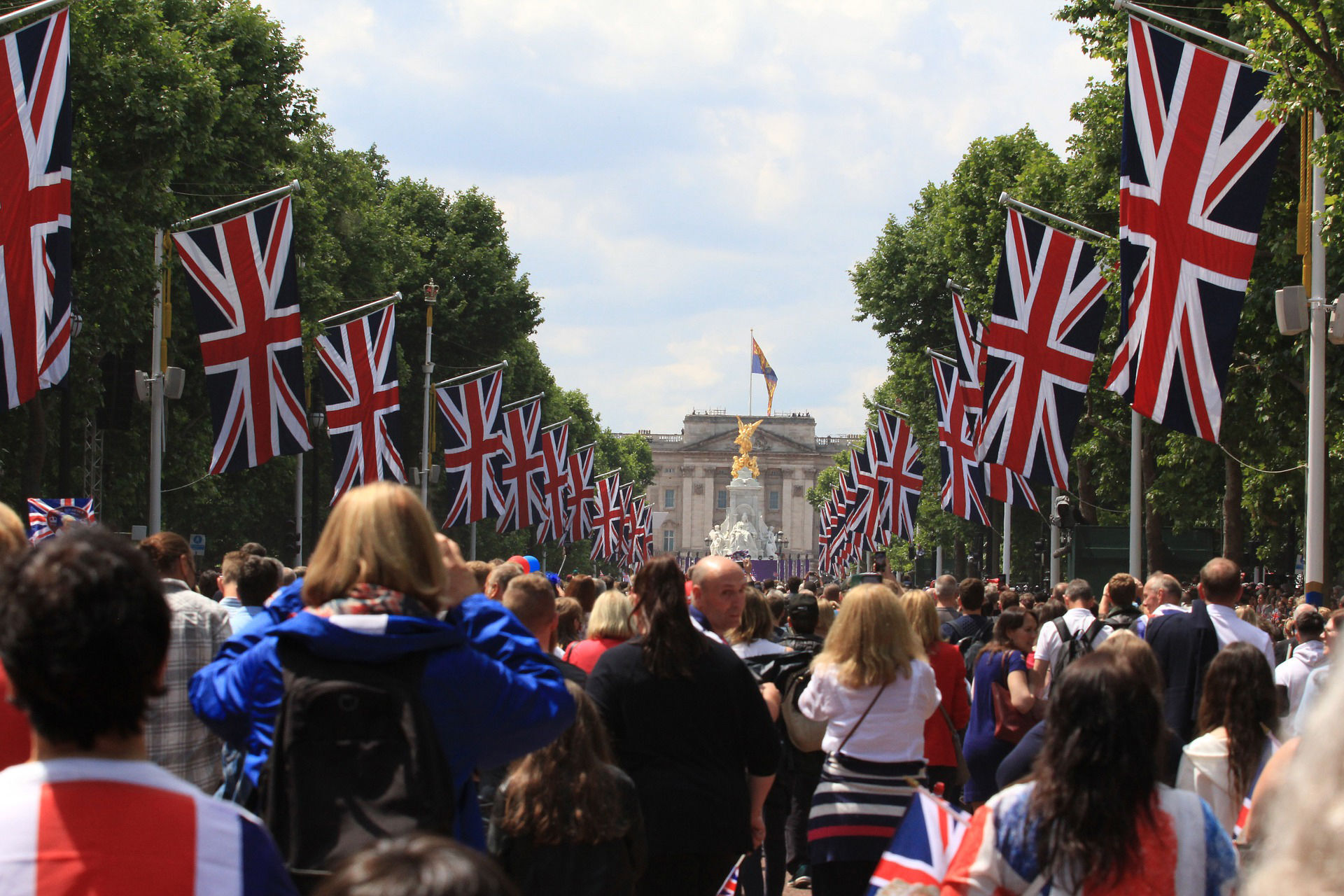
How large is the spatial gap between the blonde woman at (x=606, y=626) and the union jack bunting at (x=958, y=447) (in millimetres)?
22448

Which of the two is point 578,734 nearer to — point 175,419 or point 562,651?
point 562,651

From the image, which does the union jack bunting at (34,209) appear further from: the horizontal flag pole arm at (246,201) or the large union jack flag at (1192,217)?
the large union jack flag at (1192,217)

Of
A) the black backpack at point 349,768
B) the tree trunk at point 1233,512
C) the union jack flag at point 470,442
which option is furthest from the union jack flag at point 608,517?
the black backpack at point 349,768

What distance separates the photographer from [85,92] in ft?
81.7

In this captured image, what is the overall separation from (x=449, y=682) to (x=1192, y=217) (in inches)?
433

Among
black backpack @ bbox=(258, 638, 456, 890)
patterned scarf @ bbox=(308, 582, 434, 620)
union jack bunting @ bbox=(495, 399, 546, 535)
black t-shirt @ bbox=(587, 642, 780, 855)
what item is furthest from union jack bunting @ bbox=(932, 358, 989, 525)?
black backpack @ bbox=(258, 638, 456, 890)

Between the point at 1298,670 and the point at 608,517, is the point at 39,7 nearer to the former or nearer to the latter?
the point at 1298,670

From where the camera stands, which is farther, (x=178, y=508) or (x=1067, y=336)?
(x=178, y=508)

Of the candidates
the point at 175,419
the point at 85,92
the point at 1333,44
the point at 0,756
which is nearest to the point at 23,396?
the point at 0,756

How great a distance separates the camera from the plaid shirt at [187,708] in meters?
5.98

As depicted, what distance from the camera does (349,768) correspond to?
11.2ft

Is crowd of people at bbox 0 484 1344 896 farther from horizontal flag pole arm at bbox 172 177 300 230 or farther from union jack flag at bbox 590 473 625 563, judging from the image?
union jack flag at bbox 590 473 625 563

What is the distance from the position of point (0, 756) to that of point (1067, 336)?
56.9 ft

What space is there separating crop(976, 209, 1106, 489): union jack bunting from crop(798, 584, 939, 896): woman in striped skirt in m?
13.5
